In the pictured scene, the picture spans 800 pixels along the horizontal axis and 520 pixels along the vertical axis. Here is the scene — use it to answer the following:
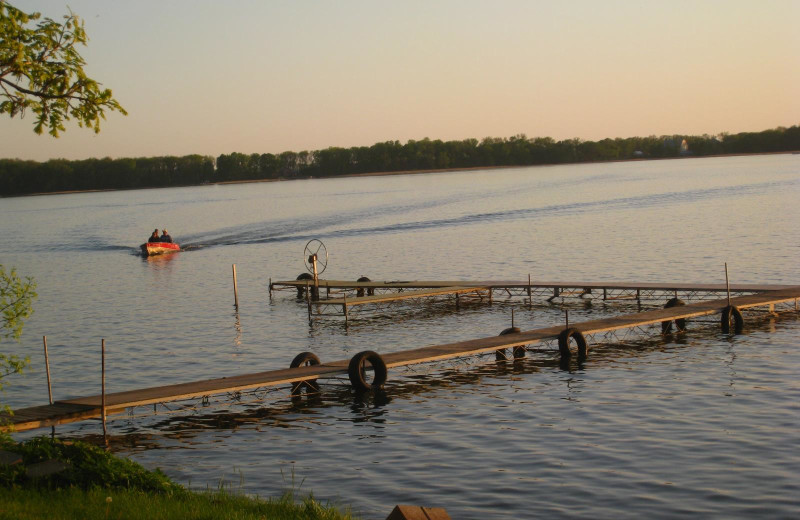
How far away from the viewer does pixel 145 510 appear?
1020cm

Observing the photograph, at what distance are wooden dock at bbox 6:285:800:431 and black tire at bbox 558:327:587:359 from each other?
0.28 m

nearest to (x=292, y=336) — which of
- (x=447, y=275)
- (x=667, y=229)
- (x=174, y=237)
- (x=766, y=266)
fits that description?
(x=447, y=275)

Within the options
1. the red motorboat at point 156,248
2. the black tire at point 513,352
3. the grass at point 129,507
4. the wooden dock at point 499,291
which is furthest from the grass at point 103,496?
the red motorboat at point 156,248

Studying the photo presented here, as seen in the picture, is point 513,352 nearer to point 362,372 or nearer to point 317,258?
point 362,372

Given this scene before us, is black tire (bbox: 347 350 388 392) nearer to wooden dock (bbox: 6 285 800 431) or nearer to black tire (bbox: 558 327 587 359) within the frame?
wooden dock (bbox: 6 285 800 431)

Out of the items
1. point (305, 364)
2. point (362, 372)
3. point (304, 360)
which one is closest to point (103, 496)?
point (362, 372)

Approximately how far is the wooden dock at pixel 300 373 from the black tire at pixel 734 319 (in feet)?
0.32

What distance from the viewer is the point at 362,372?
22.7 m

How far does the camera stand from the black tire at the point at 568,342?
26266 millimetres

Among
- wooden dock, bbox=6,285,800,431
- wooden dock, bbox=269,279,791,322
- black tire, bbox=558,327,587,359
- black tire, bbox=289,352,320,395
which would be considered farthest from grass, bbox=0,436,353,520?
wooden dock, bbox=269,279,791,322

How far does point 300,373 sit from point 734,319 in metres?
16.1

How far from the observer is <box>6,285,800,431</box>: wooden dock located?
1823 cm

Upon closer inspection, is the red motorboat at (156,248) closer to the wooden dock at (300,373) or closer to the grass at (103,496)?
the wooden dock at (300,373)

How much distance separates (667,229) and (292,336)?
46.2m
